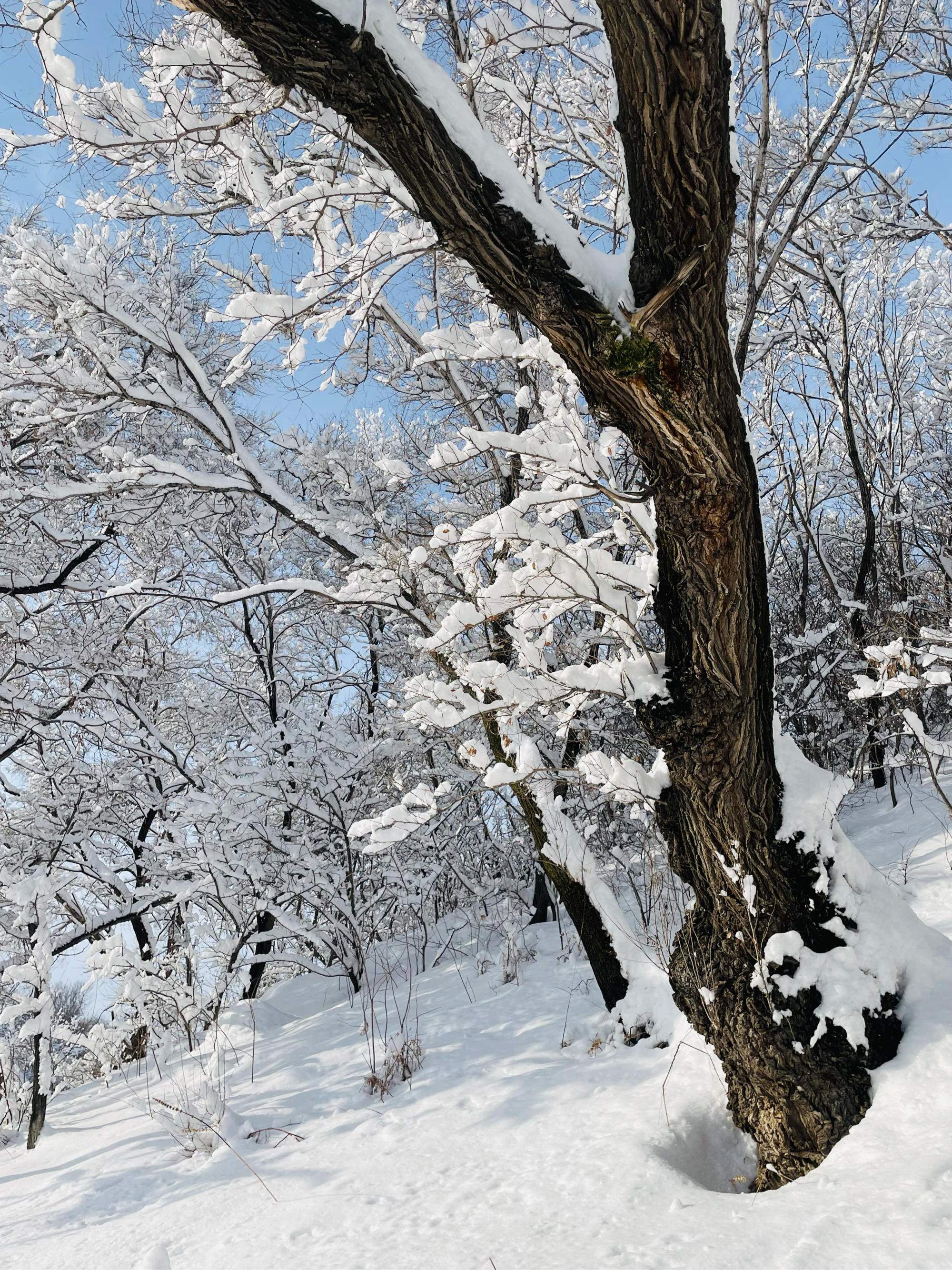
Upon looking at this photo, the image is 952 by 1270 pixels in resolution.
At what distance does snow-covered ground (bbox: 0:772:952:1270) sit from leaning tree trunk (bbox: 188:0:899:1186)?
11.7 inches

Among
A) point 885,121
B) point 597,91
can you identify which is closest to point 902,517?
point 885,121

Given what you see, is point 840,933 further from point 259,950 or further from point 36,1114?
point 259,950

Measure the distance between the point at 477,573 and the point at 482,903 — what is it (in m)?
4.25

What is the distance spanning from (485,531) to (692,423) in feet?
2.09

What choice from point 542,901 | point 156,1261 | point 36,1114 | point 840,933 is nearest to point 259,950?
point 542,901

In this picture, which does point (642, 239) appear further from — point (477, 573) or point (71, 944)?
point (71, 944)

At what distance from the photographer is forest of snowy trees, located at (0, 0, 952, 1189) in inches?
71.4

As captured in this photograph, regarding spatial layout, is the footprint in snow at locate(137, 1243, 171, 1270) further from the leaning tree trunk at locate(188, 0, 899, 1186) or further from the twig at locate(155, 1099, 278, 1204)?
the leaning tree trunk at locate(188, 0, 899, 1186)

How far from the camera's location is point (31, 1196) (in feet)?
9.18

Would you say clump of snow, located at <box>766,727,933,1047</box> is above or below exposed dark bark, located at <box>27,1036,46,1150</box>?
above

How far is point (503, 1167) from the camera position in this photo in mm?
2137

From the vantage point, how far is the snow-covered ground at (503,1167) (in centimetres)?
159

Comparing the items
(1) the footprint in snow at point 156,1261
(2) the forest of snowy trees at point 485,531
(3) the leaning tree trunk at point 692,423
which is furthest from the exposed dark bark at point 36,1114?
(3) the leaning tree trunk at point 692,423

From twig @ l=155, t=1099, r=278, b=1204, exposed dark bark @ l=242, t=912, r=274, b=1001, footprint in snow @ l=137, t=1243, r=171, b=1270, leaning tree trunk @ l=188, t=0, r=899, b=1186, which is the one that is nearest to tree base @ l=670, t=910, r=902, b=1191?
leaning tree trunk @ l=188, t=0, r=899, b=1186
